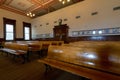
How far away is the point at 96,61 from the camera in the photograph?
171 cm

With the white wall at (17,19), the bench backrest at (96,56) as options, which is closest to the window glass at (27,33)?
the white wall at (17,19)

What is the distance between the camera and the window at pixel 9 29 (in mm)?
9527

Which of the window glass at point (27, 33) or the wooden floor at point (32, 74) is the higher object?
the window glass at point (27, 33)

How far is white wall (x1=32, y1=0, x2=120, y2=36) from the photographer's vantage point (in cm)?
595

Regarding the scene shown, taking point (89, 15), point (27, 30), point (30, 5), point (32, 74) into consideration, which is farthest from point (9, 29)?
point (32, 74)

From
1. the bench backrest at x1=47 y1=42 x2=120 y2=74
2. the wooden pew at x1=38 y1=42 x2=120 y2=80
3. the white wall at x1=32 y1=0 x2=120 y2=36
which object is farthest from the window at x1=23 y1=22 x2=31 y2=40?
the wooden pew at x1=38 y1=42 x2=120 y2=80

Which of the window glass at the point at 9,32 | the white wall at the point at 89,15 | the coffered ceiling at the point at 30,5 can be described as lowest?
the window glass at the point at 9,32

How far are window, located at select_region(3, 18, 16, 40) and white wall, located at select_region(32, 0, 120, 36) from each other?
164 inches

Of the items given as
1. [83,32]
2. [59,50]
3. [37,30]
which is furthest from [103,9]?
[37,30]

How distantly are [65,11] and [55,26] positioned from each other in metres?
1.83

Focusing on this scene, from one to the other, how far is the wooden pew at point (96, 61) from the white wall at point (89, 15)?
16.5 ft

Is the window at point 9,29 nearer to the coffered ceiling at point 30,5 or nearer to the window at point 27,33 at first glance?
the coffered ceiling at point 30,5

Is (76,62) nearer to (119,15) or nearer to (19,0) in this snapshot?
(119,15)

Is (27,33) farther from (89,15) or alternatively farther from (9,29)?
(89,15)
